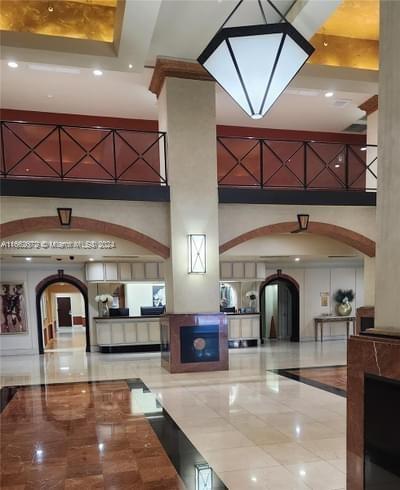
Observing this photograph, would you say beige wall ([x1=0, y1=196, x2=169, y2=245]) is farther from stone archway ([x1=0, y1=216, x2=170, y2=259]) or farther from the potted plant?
the potted plant

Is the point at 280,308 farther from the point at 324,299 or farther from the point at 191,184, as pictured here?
the point at 191,184

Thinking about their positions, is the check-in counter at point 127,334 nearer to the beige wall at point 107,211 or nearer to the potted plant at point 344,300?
the beige wall at point 107,211

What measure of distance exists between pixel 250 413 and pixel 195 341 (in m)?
2.44

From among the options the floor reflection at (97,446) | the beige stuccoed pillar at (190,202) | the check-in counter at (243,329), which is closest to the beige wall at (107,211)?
the beige stuccoed pillar at (190,202)

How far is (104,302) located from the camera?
11695 millimetres

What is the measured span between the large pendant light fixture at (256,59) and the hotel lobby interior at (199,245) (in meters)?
0.02

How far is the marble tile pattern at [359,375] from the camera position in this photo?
6.26 ft

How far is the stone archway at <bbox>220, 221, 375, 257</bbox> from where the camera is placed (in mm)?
7578

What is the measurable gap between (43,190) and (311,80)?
5.78 meters

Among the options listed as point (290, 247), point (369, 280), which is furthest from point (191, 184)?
point (369, 280)

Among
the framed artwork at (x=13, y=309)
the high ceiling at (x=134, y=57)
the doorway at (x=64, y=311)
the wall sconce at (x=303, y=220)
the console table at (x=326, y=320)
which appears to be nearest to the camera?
the high ceiling at (x=134, y=57)

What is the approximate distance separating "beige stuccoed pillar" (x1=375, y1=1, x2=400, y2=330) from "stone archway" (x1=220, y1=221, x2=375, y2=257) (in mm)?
5478

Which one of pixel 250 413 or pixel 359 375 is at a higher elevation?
pixel 359 375

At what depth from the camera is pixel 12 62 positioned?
22.9 ft
